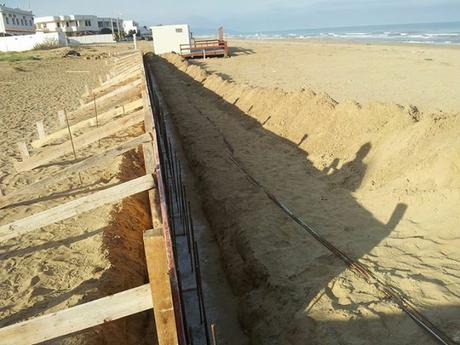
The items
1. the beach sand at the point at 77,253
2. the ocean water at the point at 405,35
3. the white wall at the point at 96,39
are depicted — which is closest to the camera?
the beach sand at the point at 77,253

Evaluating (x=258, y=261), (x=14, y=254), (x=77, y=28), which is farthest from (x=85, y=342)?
(x=77, y=28)

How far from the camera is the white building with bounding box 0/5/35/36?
Answer: 60.1m

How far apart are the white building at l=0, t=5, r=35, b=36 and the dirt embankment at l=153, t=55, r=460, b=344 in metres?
60.9

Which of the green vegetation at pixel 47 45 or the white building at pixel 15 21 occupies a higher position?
the white building at pixel 15 21

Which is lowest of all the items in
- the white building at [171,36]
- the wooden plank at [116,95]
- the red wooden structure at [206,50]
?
the wooden plank at [116,95]

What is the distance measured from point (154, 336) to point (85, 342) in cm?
100

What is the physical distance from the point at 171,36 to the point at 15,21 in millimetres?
42784

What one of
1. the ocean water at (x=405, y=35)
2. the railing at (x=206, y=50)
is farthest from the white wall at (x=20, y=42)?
the ocean water at (x=405, y=35)

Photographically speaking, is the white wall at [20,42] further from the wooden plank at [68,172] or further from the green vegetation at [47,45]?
the wooden plank at [68,172]

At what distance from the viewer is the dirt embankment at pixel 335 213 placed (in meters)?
4.69

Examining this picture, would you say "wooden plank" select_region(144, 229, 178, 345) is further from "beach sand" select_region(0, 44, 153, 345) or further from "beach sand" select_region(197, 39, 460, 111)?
"beach sand" select_region(197, 39, 460, 111)

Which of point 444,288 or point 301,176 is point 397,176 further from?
point 444,288

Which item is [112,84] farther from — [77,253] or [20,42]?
[20,42]

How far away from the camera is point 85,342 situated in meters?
3.82
